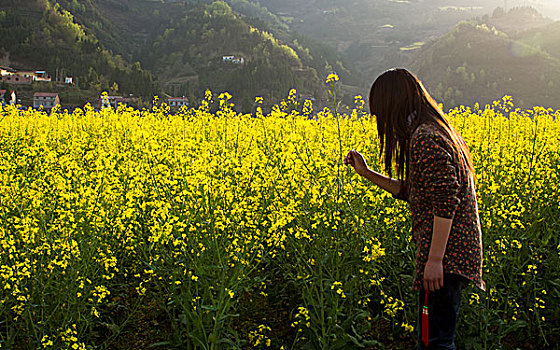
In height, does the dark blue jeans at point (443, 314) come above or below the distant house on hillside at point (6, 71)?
above

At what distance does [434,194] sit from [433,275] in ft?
1.55

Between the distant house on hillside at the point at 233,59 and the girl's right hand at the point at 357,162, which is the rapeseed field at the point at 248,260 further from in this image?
the distant house on hillside at the point at 233,59

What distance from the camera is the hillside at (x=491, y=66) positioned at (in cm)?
10909

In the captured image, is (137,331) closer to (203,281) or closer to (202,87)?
(203,281)

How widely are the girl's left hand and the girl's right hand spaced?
0.86 m

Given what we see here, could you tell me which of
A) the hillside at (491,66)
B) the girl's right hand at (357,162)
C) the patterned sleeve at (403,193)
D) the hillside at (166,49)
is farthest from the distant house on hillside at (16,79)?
the hillside at (491,66)

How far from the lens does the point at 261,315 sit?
4379 millimetres

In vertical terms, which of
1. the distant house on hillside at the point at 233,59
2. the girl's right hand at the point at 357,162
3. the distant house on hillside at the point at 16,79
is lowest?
the distant house on hillside at the point at 16,79

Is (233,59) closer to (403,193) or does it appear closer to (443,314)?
(403,193)

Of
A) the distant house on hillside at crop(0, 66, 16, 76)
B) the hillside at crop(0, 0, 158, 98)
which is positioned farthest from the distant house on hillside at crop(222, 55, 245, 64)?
the distant house on hillside at crop(0, 66, 16, 76)

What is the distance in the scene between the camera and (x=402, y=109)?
267 cm

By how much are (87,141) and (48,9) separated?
128154mm

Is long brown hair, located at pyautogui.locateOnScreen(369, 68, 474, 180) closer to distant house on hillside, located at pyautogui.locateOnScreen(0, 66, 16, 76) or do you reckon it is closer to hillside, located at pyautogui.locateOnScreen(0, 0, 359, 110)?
hillside, located at pyautogui.locateOnScreen(0, 0, 359, 110)

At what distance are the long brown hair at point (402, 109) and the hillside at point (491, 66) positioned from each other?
4300 inches
